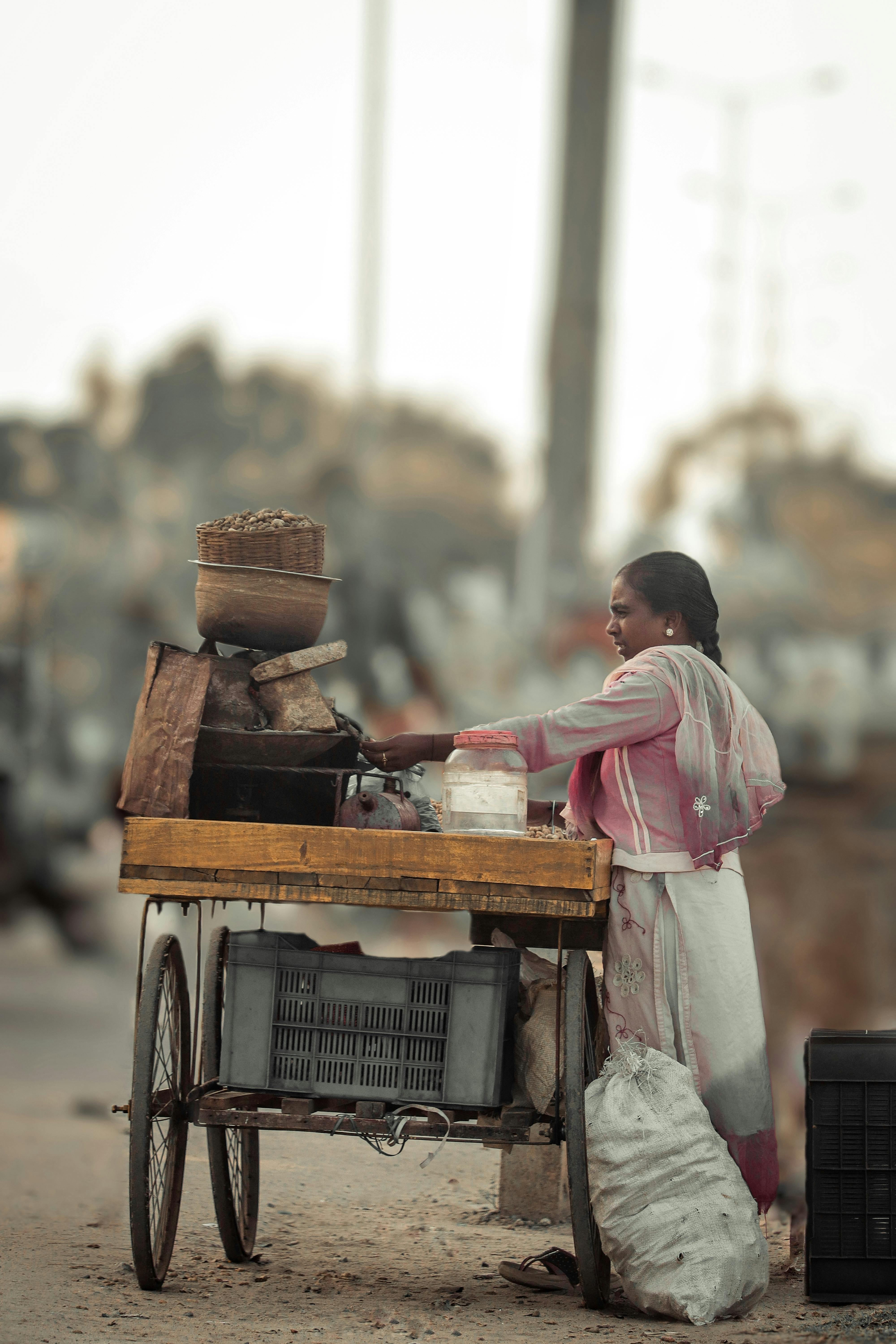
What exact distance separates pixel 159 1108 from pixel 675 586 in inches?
73.1

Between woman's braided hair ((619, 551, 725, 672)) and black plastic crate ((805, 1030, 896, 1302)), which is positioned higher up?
woman's braided hair ((619, 551, 725, 672))

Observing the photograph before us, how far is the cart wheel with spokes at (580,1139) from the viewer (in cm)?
344

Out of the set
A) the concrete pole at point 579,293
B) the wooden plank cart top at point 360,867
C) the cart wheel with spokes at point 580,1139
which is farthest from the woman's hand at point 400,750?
the concrete pole at point 579,293

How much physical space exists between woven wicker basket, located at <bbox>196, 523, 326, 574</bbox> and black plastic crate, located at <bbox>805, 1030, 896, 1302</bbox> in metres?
1.82

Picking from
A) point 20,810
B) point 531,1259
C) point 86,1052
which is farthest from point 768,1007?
point 531,1259

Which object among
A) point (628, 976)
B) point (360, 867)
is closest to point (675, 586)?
point (628, 976)

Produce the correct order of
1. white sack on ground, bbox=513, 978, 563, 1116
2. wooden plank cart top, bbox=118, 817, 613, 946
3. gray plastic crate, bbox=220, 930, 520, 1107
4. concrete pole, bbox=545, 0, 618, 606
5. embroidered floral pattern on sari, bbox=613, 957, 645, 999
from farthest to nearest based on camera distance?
concrete pole, bbox=545, 0, 618, 606
embroidered floral pattern on sari, bbox=613, 957, 645, 999
white sack on ground, bbox=513, 978, 563, 1116
gray plastic crate, bbox=220, 930, 520, 1107
wooden plank cart top, bbox=118, 817, 613, 946

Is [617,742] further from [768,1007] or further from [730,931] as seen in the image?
[768,1007]

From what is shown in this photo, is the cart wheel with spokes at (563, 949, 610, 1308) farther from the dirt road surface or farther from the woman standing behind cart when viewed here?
the woman standing behind cart

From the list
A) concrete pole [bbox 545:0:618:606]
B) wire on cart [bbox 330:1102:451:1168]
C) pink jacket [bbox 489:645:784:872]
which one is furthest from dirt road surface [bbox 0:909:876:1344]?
concrete pole [bbox 545:0:618:606]

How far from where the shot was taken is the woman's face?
402cm

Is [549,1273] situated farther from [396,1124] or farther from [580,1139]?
[396,1124]

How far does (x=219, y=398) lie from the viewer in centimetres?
1348

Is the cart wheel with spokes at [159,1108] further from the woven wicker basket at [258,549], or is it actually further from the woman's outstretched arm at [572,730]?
the woven wicker basket at [258,549]
